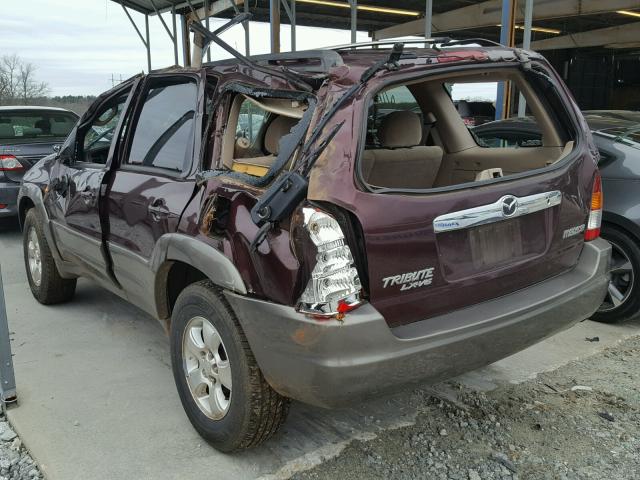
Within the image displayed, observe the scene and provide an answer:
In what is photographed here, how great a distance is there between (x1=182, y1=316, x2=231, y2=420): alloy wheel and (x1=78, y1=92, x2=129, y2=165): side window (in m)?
1.90

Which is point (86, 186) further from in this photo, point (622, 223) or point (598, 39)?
point (598, 39)

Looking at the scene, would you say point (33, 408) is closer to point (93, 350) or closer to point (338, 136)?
point (93, 350)

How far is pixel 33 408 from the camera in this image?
3256mm

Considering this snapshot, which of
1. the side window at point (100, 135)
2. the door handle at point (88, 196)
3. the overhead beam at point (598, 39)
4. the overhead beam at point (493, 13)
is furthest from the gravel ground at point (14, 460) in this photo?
the overhead beam at point (598, 39)

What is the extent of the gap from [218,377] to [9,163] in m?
5.81

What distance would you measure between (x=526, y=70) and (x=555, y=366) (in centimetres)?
Result: 187

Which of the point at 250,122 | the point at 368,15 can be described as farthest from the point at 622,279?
the point at 368,15

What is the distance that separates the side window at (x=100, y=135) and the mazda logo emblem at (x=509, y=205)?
2777 millimetres

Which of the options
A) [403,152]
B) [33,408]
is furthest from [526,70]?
[33,408]

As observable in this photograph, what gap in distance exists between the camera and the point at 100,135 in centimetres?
434

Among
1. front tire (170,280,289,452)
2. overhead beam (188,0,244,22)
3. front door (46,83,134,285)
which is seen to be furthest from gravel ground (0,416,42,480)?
overhead beam (188,0,244,22)

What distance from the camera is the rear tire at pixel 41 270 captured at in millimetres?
4672

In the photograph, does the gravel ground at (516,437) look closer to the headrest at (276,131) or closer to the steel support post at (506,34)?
the headrest at (276,131)

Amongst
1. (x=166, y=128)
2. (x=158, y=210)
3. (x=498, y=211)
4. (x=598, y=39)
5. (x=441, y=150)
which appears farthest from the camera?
(x=598, y=39)
